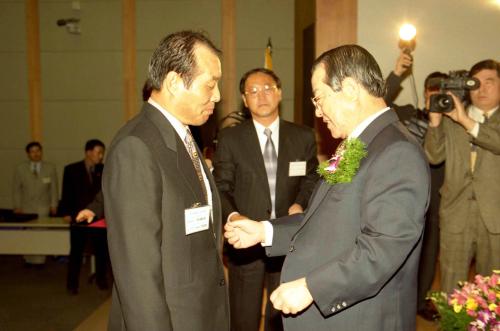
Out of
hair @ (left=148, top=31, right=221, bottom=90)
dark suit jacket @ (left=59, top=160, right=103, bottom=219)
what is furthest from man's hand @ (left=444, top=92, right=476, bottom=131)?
dark suit jacket @ (left=59, top=160, right=103, bottom=219)

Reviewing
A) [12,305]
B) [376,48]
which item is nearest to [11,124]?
[12,305]

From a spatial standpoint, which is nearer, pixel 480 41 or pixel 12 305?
pixel 480 41

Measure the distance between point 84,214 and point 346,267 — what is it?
1.22 meters

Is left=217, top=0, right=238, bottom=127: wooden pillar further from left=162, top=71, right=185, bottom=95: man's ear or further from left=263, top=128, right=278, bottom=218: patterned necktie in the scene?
left=162, top=71, right=185, bottom=95: man's ear

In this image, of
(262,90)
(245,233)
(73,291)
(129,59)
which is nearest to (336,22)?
(262,90)

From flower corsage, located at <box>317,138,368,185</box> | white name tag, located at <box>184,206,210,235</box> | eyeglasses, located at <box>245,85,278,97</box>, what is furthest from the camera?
eyeglasses, located at <box>245,85,278,97</box>

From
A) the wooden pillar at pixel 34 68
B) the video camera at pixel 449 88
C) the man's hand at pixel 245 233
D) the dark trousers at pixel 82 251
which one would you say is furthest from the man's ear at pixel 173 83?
the wooden pillar at pixel 34 68

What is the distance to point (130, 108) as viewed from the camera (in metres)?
7.39

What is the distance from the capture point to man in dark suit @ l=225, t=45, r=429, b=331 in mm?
1355

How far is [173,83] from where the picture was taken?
163 cm

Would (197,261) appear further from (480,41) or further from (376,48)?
(480,41)

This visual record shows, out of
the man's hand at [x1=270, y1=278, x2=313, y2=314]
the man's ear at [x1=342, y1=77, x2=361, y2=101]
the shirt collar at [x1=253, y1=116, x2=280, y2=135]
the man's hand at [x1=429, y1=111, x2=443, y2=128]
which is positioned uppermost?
the man's ear at [x1=342, y1=77, x2=361, y2=101]

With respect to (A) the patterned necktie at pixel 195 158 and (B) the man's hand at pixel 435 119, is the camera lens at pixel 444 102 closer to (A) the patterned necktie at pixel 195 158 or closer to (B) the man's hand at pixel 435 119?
(B) the man's hand at pixel 435 119

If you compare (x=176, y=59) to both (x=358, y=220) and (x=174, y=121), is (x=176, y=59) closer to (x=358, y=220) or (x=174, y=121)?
(x=174, y=121)
